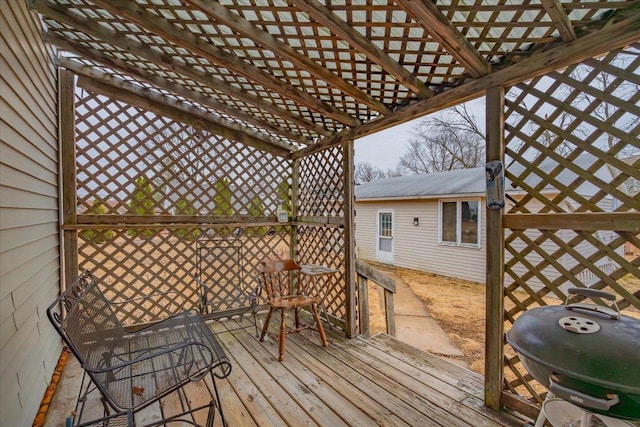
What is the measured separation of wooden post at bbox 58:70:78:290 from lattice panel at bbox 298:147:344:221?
2481 mm

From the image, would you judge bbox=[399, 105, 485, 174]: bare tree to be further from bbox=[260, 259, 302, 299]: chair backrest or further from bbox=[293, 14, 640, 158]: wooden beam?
bbox=[260, 259, 302, 299]: chair backrest

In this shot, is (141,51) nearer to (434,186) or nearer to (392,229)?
(434,186)

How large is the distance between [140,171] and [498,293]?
11.7ft

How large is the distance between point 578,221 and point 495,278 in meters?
0.57

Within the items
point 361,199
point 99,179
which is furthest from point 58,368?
point 361,199

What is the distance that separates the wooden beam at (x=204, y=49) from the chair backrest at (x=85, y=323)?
5.60ft

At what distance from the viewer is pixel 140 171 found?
3.32 m

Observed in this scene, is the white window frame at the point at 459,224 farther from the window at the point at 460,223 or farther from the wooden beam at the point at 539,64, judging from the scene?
the wooden beam at the point at 539,64

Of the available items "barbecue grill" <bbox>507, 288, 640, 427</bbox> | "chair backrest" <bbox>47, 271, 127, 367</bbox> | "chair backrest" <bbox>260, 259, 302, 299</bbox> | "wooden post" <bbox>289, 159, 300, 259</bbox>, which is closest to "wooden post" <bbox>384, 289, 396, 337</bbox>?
"chair backrest" <bbox>260, 259, 302, 299</bbox>

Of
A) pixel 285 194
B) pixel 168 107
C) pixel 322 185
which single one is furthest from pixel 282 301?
pixel 168 107

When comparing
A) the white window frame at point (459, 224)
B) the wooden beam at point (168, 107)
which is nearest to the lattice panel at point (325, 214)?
the wooden beam at point (168, 107)

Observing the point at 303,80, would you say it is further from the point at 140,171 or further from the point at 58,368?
the point at 58,368

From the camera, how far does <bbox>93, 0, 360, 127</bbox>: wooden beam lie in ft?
6.11

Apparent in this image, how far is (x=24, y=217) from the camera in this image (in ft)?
6.03
